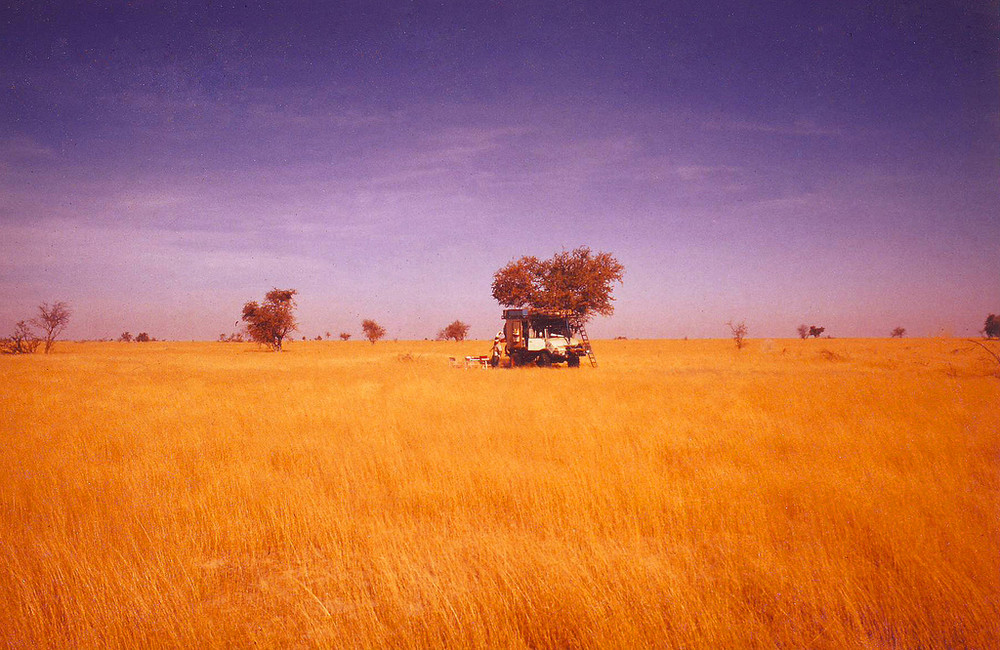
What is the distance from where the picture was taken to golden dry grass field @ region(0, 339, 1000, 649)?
2625mm

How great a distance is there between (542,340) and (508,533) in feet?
55.1

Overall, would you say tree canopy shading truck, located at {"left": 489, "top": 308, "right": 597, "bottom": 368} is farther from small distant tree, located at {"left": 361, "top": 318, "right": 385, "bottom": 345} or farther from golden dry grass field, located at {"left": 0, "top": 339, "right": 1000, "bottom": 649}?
small distant tree, located at {"left": 361, "top": 318, "right": 385, "bottom": 345}

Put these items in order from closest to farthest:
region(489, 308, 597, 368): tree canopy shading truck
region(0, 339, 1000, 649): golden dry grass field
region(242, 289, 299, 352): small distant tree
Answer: region(0, 339, 1000, 649): golden dry grass field → region(489, 308, 597, 368): tree canopy shading truck → region(242, 289, 299, 352): small distant tree

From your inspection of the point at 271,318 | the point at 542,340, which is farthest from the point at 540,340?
the point at 271,318

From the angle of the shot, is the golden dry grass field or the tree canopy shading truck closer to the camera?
the golden dry grass field

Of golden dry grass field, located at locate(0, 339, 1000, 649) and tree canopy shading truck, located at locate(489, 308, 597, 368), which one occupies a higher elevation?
tree canopy shading truck, located at locate(489, 308, 597, 368)

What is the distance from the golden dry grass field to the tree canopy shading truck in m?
12.1

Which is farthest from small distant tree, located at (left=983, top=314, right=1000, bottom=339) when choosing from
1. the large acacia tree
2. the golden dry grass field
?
the golden dry grass field

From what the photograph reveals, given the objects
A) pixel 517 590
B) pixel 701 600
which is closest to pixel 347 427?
pixel 517 590

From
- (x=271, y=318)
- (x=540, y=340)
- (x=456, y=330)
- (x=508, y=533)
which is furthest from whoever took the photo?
(x=456, y=330)

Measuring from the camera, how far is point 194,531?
4.01 m

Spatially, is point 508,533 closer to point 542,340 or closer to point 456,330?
point 542,340

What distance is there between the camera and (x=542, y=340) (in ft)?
67.5

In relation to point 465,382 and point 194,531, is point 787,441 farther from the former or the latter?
point 465,382
